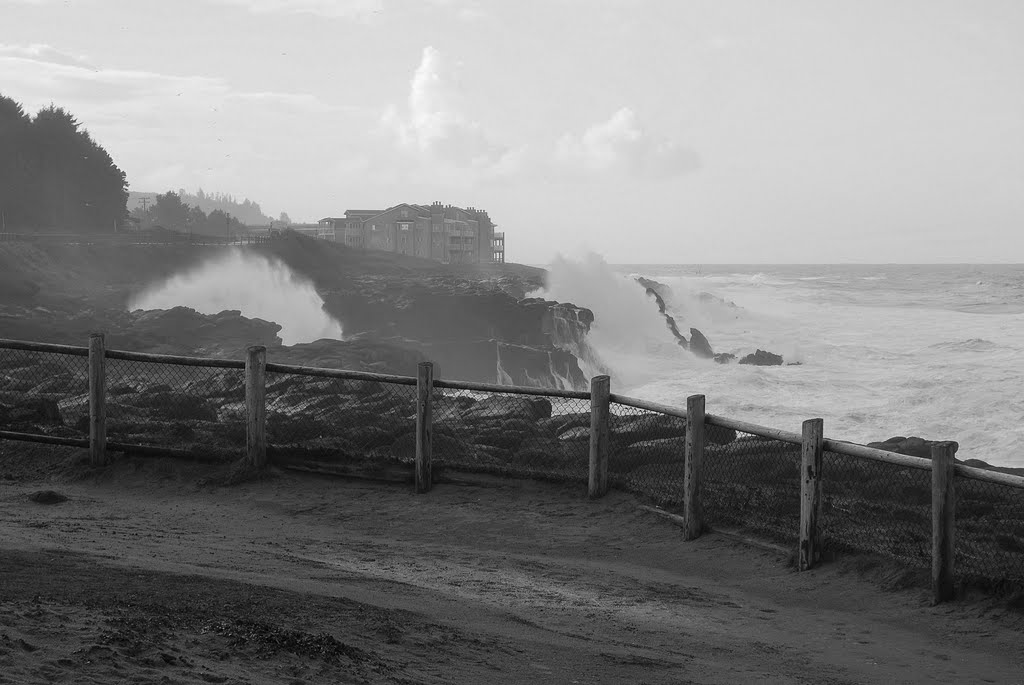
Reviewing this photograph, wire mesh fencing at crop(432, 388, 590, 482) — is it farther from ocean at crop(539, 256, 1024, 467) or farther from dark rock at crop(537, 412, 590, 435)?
ocean at crop(539, 256, 1024, 467)

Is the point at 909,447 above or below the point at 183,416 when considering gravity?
below

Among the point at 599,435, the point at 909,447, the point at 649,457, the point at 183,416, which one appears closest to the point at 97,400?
the point at 183,416

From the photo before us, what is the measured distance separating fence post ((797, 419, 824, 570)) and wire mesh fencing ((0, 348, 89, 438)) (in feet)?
28.3

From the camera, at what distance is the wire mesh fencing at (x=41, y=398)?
13289 mm

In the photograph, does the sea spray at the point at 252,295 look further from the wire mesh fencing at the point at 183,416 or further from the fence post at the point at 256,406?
the fence post at the point at 256,406

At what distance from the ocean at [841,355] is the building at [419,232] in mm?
31574

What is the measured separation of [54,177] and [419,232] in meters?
50.8

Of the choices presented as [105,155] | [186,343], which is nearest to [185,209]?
[105,155]

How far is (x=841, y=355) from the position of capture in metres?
52.8

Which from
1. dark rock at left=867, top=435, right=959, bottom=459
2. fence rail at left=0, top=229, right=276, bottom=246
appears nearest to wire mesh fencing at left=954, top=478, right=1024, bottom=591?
dark rock at left=867, top=435, right=959, bottom=459

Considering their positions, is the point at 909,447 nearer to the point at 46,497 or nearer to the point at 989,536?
the point at 989,536

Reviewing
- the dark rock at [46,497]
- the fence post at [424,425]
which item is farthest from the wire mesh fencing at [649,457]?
the dark rock at [46,497]

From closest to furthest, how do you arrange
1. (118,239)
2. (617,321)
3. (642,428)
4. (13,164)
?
1. (642,428)
2. (617,321)
3. (118,239)
4. (13,164)

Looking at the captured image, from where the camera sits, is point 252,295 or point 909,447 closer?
point 909,447
